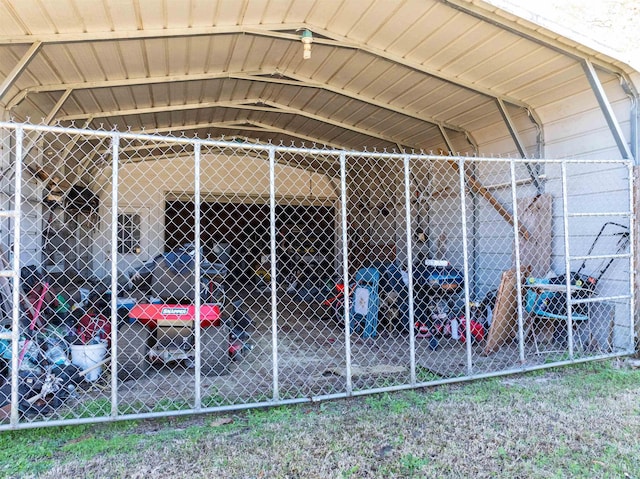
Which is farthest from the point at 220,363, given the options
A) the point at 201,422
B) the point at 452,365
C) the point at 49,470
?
the point at 452,365

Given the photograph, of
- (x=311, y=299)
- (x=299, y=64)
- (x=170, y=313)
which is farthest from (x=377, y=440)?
(x=311, y=299)

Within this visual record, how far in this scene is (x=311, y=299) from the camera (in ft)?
30.0

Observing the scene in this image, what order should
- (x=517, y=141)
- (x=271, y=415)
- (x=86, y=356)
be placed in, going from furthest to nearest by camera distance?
1. (x=517, y=141)
2. (x=86, y=356)
3. (x=271, y=415)

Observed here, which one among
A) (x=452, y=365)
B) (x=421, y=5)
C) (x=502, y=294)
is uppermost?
(x=421, y=5)

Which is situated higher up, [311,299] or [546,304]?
[546,304]

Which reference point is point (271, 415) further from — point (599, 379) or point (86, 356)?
point (599, 379)

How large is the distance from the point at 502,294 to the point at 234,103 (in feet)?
16.9

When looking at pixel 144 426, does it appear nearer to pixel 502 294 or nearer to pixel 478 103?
pixel 502 294

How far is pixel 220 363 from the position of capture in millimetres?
3959

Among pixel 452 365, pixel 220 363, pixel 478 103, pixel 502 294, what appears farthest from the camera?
pixel 478 103

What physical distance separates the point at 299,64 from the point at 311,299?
4.96m

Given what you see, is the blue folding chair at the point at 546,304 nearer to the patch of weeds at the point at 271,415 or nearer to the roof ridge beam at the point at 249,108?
the patch of weeds at the point at 271,415

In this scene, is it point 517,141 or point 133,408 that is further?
point 517,141

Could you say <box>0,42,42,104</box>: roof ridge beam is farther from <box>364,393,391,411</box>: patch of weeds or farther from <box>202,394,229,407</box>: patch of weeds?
<box>364,393,391,411</box>: patch of weeds
